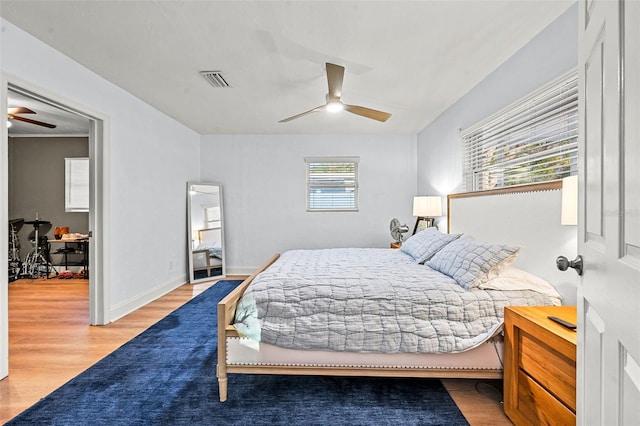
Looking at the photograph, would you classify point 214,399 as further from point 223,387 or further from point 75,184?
point 75,184

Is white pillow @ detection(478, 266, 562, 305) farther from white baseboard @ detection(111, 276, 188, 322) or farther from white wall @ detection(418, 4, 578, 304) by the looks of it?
white baseboard @ detection(111, 276, 188, 322)

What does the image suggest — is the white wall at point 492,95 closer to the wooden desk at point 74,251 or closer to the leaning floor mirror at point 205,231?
the leaning floor mirror at point 205,231

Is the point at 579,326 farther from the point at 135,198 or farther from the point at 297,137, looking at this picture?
the point at 297,137

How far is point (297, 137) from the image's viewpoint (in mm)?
5602

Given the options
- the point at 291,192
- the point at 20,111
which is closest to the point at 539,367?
the point at 291,192

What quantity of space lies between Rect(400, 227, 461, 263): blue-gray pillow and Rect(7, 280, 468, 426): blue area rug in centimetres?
106

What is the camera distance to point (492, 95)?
3.08 metres

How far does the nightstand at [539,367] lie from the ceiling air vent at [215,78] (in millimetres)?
2972

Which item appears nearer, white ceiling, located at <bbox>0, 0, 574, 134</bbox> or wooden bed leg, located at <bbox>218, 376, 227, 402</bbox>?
wooden bed leg, located at <bbox>218, 376, 227, 402</bbox>

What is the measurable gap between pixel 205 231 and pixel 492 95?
4.30 meters

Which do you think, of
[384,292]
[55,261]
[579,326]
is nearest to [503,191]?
[384,292]

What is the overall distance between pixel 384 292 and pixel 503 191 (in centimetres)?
152

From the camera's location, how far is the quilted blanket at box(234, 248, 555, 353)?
198 centimetres

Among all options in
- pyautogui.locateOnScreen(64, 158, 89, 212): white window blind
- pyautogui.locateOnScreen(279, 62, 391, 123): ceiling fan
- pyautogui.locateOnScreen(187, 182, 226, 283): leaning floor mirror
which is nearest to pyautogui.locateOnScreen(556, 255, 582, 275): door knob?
pyautogui.locateOnScreen(279, 62, 391, 123): ceiling fan
